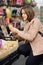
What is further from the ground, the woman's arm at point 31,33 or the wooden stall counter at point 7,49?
the woman's arm at point 31,33

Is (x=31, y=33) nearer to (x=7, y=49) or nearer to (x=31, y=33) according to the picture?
(x=31, y=33)

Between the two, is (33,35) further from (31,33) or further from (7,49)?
(7,49)

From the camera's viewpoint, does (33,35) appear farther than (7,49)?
No

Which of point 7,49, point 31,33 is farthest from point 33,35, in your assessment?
point 7,49

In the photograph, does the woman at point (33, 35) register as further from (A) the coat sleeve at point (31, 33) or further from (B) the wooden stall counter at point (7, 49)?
(B) the wooden stall counter at point (7, 49)

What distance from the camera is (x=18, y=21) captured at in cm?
541

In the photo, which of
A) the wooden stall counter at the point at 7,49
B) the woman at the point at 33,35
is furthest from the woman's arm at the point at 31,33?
the wooden stall counter at the point at 7,49

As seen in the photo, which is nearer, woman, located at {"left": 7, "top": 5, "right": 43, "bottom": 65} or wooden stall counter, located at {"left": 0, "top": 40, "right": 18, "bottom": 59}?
woman, located at {"left": 7, "top": 5, "right": 43, "bottom": 65}

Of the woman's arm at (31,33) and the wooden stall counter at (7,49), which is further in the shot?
the wooden stall counter at (7,49)

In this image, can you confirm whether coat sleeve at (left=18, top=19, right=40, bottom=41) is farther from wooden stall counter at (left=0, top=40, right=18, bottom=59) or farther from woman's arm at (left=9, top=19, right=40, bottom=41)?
wooden stall counter at (left=0, top=40, right=18, bottom=59)

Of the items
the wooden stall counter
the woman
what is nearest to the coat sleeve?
the woman

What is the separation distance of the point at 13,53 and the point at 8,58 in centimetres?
21

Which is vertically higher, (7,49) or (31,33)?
(31,33)

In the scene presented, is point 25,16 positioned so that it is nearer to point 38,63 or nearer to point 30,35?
point 30,35
